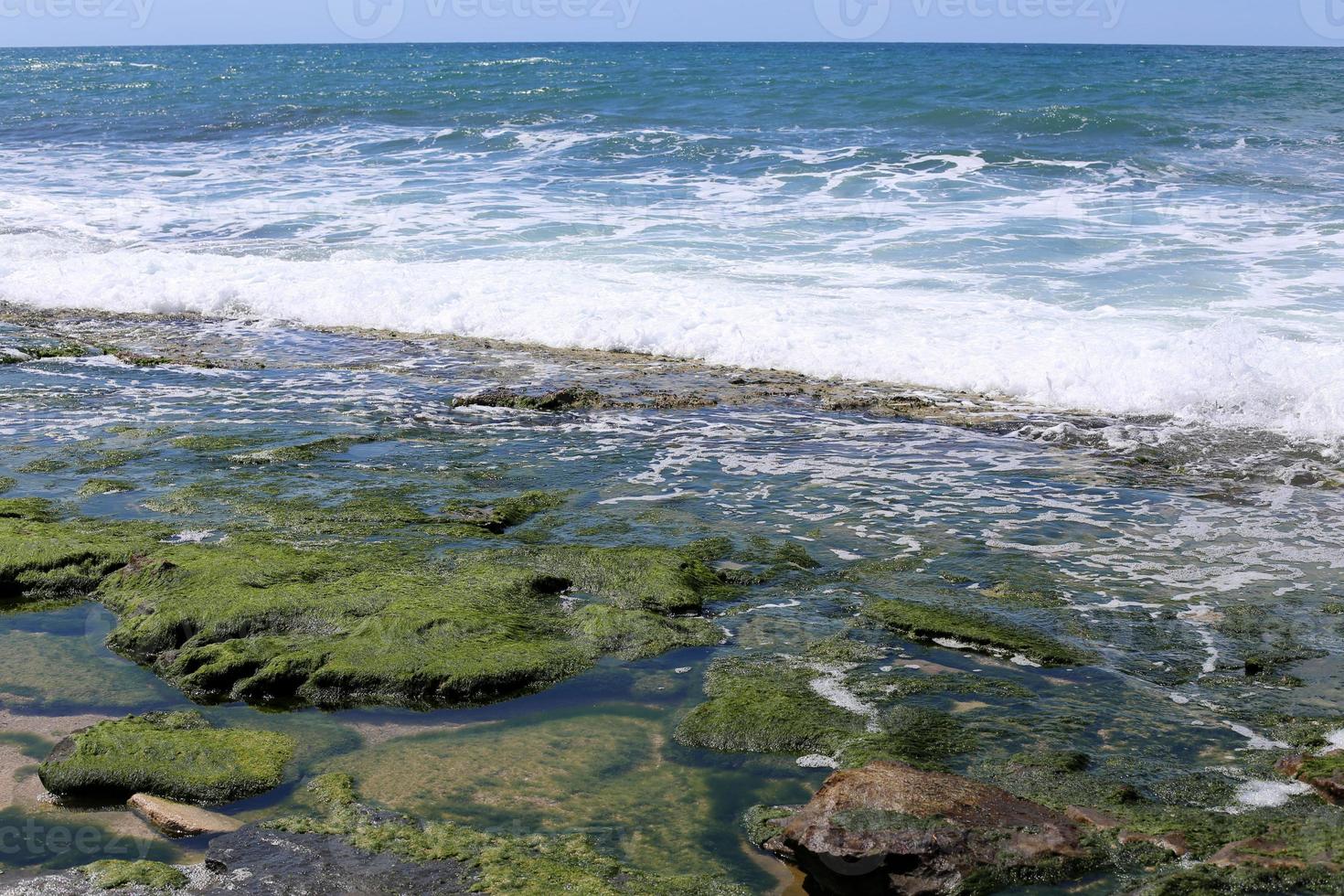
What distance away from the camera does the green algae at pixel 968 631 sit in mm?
4785

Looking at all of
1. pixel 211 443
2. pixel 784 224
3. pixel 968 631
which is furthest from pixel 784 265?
pixel 968 631

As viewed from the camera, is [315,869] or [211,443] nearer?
[315,869]

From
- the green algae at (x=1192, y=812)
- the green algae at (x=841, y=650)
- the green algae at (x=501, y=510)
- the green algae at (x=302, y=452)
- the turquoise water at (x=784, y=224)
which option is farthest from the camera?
the turquoise water at (x=784, y=224)

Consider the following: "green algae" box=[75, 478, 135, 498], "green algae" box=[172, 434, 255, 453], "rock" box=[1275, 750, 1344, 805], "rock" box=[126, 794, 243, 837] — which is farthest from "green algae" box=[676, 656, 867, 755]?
"green algae" box=[172, 434, 255, 453]

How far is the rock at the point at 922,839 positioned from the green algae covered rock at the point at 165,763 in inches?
70.4

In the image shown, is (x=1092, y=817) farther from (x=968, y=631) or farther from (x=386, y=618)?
(x=386, y=618)

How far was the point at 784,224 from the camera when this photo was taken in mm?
16641

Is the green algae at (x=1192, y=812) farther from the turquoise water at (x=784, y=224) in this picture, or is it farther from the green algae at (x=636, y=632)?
the turquoise water at (x=784, y=224)

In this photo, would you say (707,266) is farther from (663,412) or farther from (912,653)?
(912,653)

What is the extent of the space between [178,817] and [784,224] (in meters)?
14.2

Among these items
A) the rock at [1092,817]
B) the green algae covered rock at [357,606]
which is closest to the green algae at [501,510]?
the green algae covered rock at [357,606]

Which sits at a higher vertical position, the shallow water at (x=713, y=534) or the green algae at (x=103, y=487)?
the green algae at (x=103, y=487)

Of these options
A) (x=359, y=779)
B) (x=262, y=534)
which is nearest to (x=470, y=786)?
(x=359, y=779)

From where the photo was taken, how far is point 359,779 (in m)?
3.85
